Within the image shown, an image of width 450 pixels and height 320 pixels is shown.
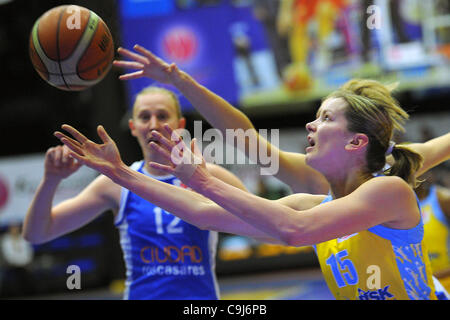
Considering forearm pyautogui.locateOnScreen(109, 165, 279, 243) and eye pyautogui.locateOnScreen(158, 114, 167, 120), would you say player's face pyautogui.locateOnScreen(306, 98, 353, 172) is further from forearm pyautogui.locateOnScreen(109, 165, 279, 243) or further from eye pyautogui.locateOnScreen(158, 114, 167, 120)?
eye pyautogui.locateOnScreen(158, 114, 167, 120)

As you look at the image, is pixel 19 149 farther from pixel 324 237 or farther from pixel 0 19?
pixel 324 237

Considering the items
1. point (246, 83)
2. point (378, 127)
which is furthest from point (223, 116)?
point (246, 83)

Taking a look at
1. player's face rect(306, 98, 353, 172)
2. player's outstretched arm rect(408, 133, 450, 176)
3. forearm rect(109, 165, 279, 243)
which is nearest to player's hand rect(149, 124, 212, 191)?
forearm rect(109, 165, 279, 243)

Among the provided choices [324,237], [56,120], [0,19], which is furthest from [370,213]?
[0,19]

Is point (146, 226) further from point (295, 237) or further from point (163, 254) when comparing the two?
point (295, 237)

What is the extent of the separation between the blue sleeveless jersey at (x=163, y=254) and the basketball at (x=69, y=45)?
76 centimetres

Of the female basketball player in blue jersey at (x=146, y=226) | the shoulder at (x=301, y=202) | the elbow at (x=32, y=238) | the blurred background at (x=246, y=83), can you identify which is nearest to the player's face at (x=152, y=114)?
the female basketball player in blue jersey at (x=146, y=226)

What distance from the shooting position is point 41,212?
11.0 feet

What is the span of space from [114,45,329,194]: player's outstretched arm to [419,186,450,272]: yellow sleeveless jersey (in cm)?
184

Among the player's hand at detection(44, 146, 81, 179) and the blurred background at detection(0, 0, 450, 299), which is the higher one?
the blurred background at detection(0, 0, 450, 299)

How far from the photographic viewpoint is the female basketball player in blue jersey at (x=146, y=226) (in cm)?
331

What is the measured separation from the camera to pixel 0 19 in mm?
11602

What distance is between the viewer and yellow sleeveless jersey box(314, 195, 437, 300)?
97.3 inches

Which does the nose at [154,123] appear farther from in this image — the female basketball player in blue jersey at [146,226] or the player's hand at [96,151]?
the player's hand at [96,151]
